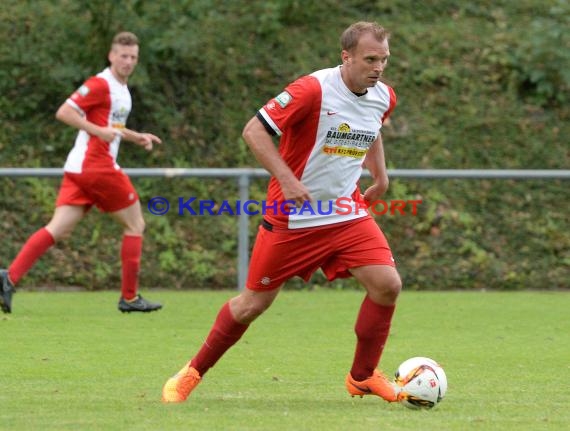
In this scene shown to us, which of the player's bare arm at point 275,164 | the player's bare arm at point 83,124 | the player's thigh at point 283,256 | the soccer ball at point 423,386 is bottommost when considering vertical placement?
the soccer ball at point 423,386

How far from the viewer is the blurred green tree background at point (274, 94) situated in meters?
13.7

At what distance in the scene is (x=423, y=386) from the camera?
19.9 ft

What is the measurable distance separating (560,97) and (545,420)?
9990 millimetres

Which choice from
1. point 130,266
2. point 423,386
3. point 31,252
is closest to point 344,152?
point 423,386

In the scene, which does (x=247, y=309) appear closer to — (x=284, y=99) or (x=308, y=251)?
(x=308, y=251)

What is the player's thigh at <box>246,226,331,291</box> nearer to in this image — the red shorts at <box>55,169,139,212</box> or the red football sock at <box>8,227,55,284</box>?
the red shorts at <box>55,169,139,212</box>

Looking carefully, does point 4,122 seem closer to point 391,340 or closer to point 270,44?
point 270,44

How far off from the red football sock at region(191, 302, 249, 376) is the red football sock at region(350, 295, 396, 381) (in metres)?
0.61

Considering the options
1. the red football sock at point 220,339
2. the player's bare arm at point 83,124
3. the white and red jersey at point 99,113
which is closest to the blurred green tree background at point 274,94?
the white and red jersey at point 99,113

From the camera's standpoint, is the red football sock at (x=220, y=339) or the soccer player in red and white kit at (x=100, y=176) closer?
the red football sock at (x=220, y=339)

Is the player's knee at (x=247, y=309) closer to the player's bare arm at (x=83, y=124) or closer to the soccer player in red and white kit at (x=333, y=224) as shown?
the soccer player in red and white kit at (x=333, y=224)

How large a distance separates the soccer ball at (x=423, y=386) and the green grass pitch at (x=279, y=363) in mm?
74

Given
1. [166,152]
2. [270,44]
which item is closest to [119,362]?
[166,152]

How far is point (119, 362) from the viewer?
780 centimetres
